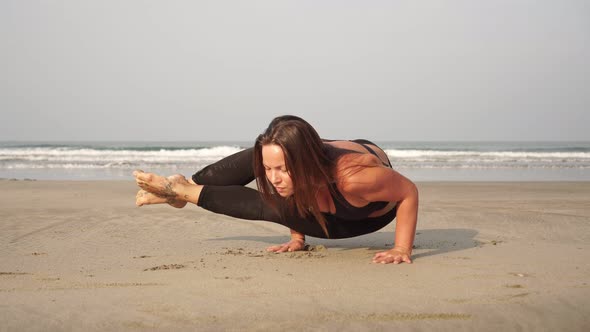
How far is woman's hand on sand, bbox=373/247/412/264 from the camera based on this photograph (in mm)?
3939

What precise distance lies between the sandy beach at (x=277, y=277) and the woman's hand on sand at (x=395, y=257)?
0.25 feet

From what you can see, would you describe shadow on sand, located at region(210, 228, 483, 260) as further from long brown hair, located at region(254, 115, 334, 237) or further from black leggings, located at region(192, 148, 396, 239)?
long brown hair, located at region(254, 115, 334, 237)

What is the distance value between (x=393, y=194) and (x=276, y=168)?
876 millimetres

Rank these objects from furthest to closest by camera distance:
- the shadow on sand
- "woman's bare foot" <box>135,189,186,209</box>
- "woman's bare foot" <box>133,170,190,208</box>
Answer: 1. the shadow on sand
2. "woman's bare foot" <box>135,189,186,209</box>
3. "woman's bare foot" <box>133,170,190,208</box>

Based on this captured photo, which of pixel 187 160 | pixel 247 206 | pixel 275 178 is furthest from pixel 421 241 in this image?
pixel 187 160

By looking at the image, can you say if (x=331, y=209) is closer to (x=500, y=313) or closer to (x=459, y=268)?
(x=459, y=268)

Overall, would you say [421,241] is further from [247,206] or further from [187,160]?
[187,160]

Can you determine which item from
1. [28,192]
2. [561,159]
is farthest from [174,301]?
[561,159]

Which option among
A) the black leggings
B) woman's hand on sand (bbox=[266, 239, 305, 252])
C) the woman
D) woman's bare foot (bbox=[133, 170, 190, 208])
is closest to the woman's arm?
the woman

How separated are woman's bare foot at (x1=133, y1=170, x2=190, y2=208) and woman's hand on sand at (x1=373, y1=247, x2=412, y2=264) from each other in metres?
1.52

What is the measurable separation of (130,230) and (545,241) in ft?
12.9

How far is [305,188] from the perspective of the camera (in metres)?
3.54

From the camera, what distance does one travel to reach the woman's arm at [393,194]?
11.8ft

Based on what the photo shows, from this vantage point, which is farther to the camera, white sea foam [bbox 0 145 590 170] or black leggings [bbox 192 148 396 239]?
white sea foam [bbox 0 145 590 170]
